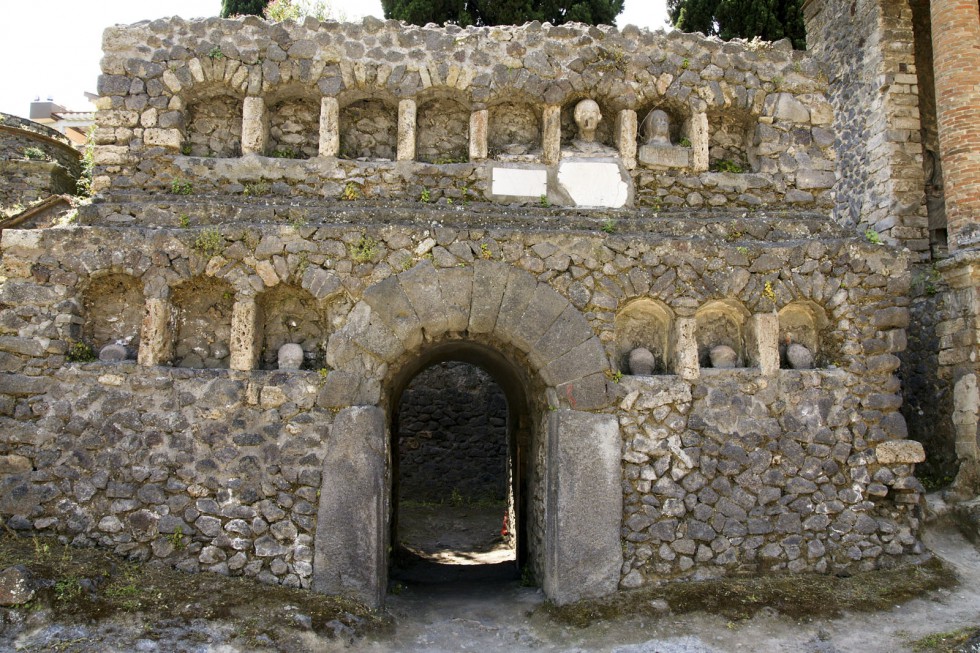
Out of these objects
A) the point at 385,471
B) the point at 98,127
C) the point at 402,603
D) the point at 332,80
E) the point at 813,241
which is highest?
the point at 332,80

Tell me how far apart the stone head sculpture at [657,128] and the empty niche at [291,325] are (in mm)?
3755

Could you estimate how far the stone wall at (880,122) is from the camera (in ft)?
38.1

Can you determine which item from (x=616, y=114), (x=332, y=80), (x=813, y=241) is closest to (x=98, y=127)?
(x=332, y=80)

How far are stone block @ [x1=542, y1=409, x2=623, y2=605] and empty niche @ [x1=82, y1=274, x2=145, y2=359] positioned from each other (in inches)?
151

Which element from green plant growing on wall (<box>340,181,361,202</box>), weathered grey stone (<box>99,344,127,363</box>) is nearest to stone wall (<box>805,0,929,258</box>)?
green plant growing on wall (<box>340,181,361,202</box>)

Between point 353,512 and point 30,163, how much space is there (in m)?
13.4

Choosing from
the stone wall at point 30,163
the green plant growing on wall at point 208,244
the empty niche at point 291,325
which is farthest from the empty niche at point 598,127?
the stone wall at point 30,163

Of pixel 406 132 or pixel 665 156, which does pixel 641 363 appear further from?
pixel 406 132

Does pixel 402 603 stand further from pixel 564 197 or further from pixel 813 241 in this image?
pixel 813 241

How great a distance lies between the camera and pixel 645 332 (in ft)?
21.6

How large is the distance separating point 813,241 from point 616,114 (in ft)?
7.65

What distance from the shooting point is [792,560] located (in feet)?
20.2

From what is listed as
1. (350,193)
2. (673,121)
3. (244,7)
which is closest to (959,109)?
(673,121)

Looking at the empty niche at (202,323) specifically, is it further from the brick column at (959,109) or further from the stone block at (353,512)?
the brick column at (959,109)
